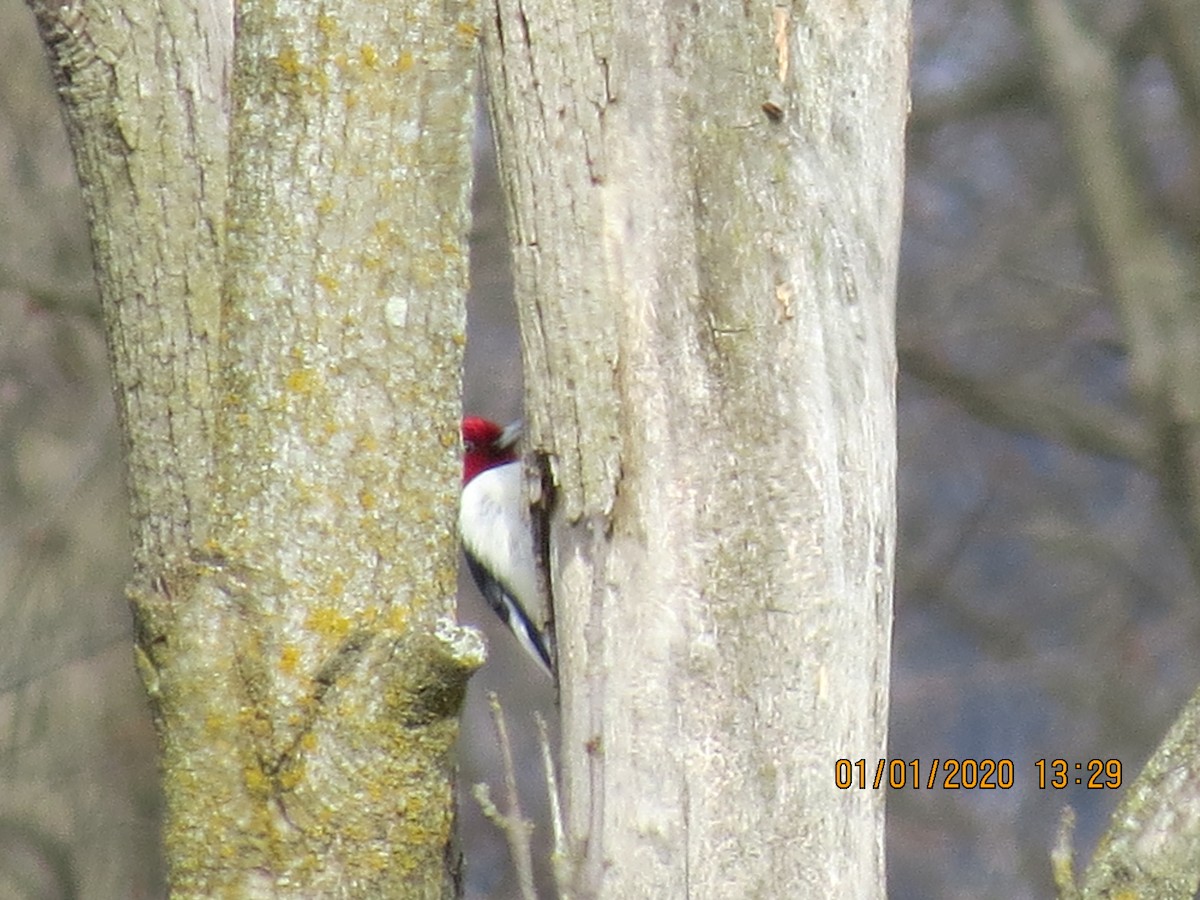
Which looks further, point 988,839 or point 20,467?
point 988,839

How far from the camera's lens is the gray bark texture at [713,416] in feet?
6.29

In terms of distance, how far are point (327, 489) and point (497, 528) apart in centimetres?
169

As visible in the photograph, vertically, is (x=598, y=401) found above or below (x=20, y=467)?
above

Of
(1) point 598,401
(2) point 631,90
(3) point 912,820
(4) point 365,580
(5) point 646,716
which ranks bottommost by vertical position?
(3) point 912,820

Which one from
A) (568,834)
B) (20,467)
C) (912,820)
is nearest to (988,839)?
(912,820)

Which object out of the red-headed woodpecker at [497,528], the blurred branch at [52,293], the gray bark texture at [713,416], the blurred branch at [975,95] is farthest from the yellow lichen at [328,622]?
the blurred branch at [975,95]

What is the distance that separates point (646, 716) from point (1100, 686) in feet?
15.6

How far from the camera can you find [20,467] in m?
5.59

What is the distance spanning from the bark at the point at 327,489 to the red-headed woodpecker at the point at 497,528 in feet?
4.07

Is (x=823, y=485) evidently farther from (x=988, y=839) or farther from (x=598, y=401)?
(x=988, y=839)

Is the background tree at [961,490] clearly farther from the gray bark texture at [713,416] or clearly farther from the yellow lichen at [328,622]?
the yellow lichen at [328,622]

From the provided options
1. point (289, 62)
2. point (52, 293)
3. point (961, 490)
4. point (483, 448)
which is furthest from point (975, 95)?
point (289, 62)

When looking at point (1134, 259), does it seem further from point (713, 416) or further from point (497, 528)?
point (713, 416)

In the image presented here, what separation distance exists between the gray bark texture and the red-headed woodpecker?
1.09 m
